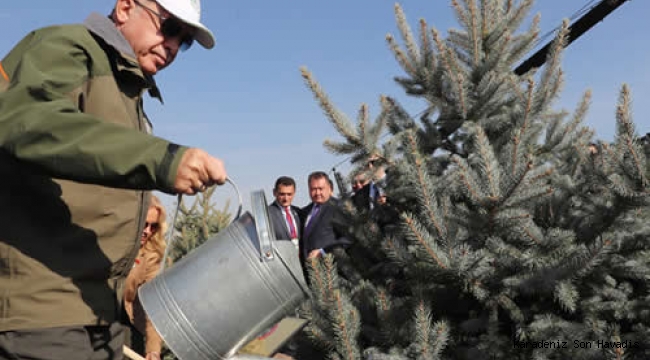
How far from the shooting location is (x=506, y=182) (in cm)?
227

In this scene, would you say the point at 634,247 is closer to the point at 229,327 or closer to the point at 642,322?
the point at 642,322

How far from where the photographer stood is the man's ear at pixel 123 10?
163 cm

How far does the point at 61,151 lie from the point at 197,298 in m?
0.58

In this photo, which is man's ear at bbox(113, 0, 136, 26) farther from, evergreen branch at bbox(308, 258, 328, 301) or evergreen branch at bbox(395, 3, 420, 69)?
evergreen branch at bbox(395, 3, 420, 69)

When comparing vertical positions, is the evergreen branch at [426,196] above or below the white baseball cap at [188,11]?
below

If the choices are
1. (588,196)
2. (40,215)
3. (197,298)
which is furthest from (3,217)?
(588,196)

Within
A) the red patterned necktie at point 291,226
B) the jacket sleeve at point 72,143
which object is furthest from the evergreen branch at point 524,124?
the red patterned necktie at point 291,226

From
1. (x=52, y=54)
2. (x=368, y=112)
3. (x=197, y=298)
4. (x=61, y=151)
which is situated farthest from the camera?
(x=368, y=112)

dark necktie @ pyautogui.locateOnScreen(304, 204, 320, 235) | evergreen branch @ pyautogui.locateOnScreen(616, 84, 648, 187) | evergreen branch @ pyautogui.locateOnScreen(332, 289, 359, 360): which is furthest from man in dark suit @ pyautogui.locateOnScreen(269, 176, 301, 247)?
evergreen branch @ pyautogui.locateOnScreen(616, 84, 648, 187)

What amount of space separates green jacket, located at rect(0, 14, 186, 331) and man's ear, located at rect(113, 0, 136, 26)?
105 mm

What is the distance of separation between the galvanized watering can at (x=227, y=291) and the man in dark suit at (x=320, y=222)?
1.14 m

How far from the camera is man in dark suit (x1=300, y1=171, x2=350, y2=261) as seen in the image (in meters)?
3.14

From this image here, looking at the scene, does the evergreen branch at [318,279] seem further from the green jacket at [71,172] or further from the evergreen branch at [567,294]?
the green jacket at [71,172]

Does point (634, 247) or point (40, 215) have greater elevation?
point (40, 215)
